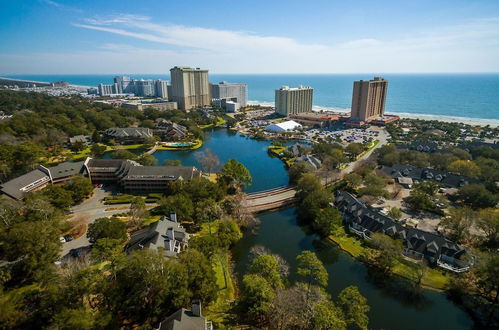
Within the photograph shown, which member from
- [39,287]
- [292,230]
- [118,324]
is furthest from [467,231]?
[39,287]

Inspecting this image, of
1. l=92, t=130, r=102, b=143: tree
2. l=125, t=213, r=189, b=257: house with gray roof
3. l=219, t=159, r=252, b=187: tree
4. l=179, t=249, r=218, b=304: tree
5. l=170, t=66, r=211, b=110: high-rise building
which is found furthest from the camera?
l=170, t=66, r=211, b=110: high-rise building

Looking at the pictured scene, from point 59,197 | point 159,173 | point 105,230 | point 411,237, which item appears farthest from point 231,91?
point 411,237

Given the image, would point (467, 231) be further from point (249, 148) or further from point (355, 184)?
point (249, 148)

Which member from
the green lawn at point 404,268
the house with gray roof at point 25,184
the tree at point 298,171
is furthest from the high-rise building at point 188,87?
the green lawn at point 404,268

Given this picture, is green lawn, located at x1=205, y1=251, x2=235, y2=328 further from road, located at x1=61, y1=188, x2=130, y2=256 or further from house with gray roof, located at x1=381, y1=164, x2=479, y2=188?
house with gray roof, located at x1=381, y1=164, x2=479, y2=188

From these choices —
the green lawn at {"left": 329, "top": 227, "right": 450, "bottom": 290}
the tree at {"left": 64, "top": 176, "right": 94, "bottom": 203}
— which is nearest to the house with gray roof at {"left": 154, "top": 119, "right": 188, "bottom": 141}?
the tree at {"left": 64, "top": 176, "right": 94, "bottom": 203}

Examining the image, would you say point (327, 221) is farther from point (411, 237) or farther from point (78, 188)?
point (78, 188)
